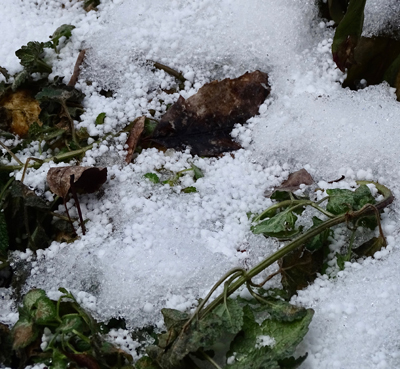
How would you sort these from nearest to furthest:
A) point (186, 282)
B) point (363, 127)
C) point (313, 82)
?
point (186, 282), point (363, 127), point (313, 82)

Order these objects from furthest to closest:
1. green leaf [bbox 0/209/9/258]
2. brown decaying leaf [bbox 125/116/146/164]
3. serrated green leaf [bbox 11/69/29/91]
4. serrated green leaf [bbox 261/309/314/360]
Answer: serrated green leaf [bbox 11/69/29/91] < brown decaying leaf [bbox 125/116/146/164] < green leaf [bbox 0/209/9/258] < serrated green leaf [bbox 261/309/314/360]

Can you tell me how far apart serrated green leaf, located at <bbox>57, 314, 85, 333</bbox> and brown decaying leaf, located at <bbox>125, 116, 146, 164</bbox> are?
461mm

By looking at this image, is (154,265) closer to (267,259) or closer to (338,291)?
(267,259)

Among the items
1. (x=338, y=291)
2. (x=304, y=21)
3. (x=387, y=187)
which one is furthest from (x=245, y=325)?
(x=304, y=21)

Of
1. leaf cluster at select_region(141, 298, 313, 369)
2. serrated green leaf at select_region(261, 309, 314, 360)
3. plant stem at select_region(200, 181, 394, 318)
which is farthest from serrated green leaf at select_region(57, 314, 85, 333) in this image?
serrated green leaf at select_region(261, 309, 314, 360)

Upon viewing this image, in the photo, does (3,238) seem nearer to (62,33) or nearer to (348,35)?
(62,33)

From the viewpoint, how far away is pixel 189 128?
1455mm

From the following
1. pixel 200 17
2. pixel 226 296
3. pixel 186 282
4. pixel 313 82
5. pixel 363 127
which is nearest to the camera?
pixel 226 296

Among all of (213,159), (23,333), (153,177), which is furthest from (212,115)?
(23,333)

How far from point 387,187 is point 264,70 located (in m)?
0.51

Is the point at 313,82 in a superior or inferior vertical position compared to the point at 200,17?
inferior

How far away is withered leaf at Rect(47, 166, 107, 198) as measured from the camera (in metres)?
1.31

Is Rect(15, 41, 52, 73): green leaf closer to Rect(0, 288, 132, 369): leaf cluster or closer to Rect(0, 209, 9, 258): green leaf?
Rect(0, 209, 9, 258): green leaf

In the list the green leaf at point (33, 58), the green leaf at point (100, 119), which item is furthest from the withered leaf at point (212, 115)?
the green leaf at point (33, 58)
